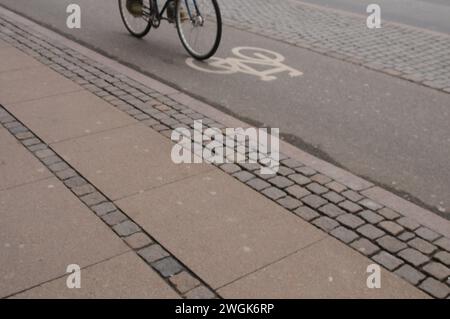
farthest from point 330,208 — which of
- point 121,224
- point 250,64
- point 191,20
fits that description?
point 191,20

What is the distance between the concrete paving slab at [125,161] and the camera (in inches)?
189

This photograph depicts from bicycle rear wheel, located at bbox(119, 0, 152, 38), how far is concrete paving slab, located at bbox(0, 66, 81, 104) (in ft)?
6.29

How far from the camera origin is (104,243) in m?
3.97

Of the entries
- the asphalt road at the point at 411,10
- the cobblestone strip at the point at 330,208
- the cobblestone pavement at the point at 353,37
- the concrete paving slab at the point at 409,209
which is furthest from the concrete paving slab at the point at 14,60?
the asphalt road at the point at 411,10

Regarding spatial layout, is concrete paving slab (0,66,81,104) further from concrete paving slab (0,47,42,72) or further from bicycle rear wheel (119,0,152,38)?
bicycle rear wheel (119,0,152,38)

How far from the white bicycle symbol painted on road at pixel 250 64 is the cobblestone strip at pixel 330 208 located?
4.67 feet

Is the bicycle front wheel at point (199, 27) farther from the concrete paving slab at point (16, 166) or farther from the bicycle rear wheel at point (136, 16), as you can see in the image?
the concrete paving slab at point (16, 166)

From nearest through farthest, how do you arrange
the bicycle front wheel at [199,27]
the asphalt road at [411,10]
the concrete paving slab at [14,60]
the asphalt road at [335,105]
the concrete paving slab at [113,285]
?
the concrete paving slab at [113,285]
the asphalt road at [335,105]
the bicycle front wheel at [199,27]
the concrete paving slab at [14,60]
the asphalt road at [411,10]

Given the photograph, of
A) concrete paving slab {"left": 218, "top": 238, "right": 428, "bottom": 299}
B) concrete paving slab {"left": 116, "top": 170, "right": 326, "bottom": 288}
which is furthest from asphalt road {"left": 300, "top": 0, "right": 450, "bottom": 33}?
concrete paving slab {"left": 218, "top": 238, "right": 428, "bottom": 299}

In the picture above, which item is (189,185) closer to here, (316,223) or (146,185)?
(146,185)

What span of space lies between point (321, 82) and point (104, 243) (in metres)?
4.50

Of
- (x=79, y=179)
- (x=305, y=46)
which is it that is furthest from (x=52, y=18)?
(x=79, y=179)

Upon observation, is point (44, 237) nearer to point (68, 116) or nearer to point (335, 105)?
point (68, 116)

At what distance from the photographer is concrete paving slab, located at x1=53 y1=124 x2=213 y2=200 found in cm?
481
